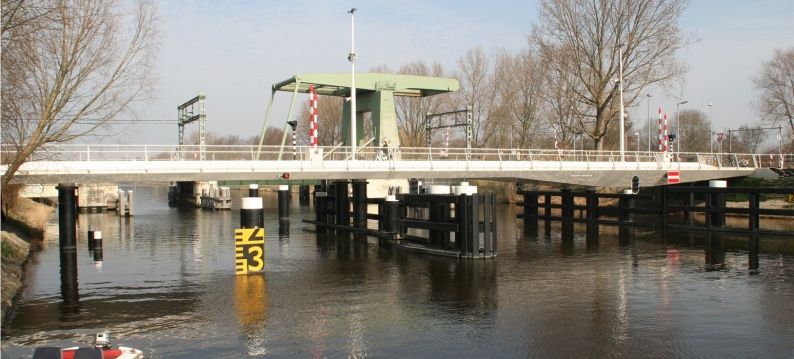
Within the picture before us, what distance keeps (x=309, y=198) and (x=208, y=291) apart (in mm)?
50988

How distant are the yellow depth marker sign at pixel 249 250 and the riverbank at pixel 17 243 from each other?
5.38 meters

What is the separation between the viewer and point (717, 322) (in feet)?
40.2

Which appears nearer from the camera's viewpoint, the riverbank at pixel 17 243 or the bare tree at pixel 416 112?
the riverbank at pixel 17 243

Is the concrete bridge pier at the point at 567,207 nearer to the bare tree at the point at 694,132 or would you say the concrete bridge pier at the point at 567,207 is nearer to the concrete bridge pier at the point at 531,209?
the concrete bridge pier at the point at 531,209

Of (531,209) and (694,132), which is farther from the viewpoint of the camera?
(694,132)

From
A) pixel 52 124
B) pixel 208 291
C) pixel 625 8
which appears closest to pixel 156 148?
pixel 52 124

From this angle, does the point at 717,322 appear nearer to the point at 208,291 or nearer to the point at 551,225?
the point at 208,291

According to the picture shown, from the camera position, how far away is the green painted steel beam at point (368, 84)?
1235 inches

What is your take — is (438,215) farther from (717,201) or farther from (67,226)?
(717,201)

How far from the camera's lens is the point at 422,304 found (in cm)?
1406

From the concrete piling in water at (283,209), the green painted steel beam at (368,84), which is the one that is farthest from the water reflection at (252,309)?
the concrete piling in water at (283,209)

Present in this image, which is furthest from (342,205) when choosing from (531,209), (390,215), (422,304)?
(422,304)

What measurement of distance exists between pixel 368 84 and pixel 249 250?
692 inches

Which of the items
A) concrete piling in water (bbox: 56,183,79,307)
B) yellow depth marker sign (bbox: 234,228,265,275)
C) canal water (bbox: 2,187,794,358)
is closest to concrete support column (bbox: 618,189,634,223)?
canal water (bbox: 2,187,794,358)
